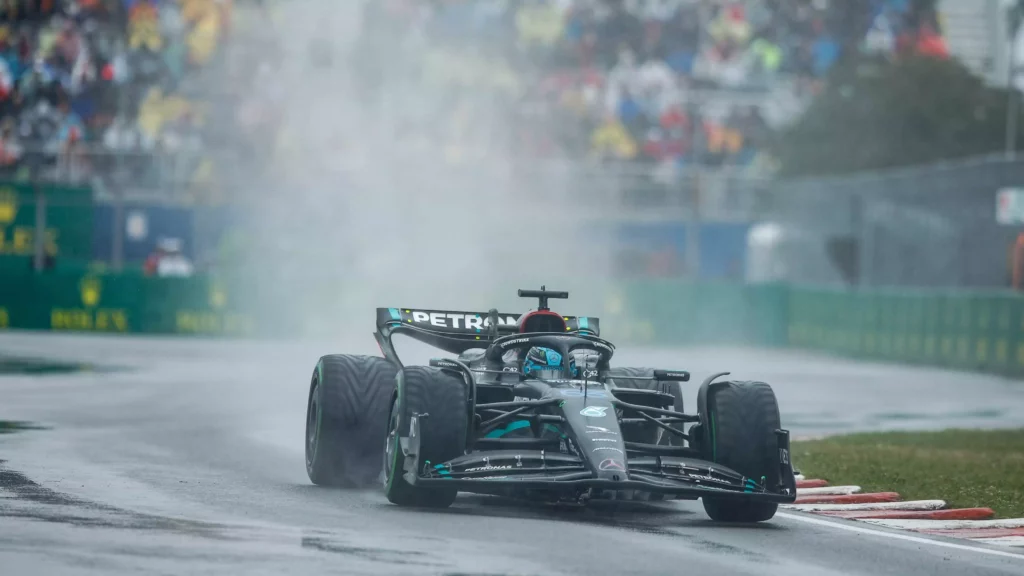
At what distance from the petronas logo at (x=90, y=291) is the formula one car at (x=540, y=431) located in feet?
80.2

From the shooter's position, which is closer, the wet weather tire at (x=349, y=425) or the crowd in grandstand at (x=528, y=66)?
the wet weather tire at (x=349, y=425)

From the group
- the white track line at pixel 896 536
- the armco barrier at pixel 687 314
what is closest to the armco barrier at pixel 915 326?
the armco barrier at pixel 687 314

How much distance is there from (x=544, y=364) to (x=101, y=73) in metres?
36.5

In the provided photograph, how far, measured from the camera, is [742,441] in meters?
10.9

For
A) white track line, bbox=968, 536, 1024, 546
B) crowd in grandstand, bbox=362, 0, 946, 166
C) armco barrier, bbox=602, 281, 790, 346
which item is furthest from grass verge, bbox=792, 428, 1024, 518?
crowd in grandstand, bbox=362, 0, 946, 166

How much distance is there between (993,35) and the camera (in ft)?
219

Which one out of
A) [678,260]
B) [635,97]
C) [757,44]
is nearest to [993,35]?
[757,44]

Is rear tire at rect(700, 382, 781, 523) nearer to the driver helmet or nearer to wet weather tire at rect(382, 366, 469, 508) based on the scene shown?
the driver helmet

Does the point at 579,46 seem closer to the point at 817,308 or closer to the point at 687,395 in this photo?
the point at 817,308

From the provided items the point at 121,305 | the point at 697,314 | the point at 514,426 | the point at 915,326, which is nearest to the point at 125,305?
the point at 121,305

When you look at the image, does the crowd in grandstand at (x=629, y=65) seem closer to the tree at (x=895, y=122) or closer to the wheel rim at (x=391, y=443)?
the tree at (x=895, y=122)

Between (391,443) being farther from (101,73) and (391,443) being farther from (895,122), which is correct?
(895,122)

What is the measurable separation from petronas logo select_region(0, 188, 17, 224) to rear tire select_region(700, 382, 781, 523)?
2782 cm

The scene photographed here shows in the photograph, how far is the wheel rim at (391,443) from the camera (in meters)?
10.8
